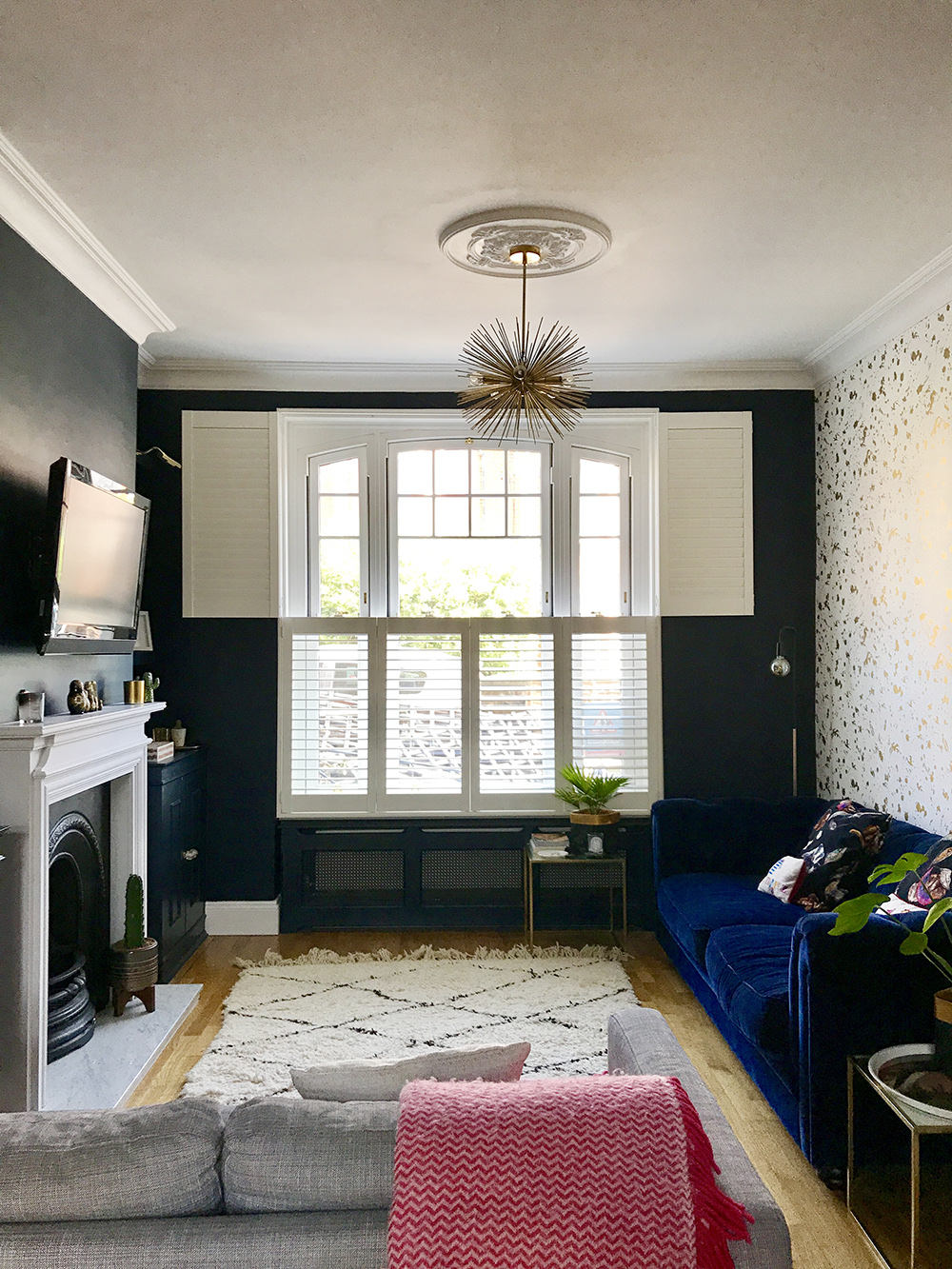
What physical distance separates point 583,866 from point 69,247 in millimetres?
3685

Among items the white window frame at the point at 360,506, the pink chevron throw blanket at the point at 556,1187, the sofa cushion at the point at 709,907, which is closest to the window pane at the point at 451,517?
the white window frame at the point at 360,506

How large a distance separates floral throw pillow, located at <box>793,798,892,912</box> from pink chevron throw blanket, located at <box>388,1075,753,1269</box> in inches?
103

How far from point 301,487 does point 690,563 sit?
84.0 inches

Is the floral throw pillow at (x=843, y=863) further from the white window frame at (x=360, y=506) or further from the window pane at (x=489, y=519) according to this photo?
the white window frame at (x=360, y=506)

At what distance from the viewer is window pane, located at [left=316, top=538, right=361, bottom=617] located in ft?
17.5

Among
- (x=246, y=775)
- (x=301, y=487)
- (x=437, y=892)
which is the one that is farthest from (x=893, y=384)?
(x=246, y=775)

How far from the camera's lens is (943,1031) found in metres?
2.47

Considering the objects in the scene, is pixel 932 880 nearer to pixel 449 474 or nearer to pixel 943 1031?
pixel 943 1031

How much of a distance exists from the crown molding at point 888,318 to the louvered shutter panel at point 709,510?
53 cm

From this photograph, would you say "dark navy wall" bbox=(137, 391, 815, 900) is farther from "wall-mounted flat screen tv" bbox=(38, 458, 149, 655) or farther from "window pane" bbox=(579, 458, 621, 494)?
"wall-mounted flat screen tv" bbox=(38, 458, 149, 655)

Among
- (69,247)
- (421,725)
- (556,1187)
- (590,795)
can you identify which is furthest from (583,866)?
(556,1187)

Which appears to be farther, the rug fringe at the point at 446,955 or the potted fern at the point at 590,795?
the potted fern at the point at 590,795

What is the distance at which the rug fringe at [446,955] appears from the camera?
468 centimetres

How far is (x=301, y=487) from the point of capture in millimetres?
5355
